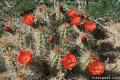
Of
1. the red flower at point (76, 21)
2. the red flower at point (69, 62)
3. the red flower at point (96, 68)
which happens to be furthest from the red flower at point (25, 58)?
the red flower at point (76, 21)

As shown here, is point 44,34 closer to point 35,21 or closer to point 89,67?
point 35,21

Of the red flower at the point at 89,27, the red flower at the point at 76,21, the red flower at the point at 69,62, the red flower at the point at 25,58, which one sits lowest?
the red flower at the point at 69,62

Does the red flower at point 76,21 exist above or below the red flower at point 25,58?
above

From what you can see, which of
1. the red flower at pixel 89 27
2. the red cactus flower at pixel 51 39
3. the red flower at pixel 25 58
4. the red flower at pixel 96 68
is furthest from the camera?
the red flower at pixel 89 27

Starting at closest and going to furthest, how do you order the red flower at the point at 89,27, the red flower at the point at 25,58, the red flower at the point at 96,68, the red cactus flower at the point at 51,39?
1. the red flower at the point at 25,58
2. the red flower at the point at 96,68
3. the red cactus flower at the point at 51,39
4. the red flower at the point at 89,27

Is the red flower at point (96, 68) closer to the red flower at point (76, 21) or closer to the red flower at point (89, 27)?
the red flower at point (89, 27)

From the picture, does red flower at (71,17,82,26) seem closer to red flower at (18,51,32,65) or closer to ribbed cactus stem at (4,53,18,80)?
red flower at (18,51,32,65)
